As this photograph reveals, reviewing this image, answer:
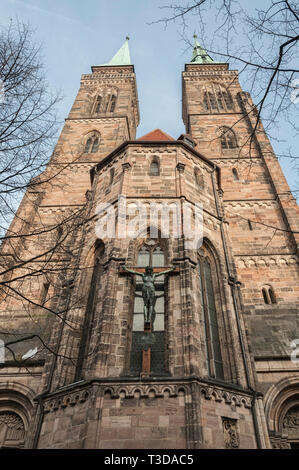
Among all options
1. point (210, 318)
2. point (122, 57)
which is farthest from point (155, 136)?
point (122, 57)

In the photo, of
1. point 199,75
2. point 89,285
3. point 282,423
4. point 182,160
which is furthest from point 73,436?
point 199,75

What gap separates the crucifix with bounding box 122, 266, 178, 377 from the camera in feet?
23.4

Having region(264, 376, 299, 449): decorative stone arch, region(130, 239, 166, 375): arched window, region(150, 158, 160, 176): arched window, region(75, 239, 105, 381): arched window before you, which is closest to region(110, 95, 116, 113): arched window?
region(150, 158, 160, 176): arched window

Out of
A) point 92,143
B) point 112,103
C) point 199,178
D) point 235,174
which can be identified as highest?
point 112,103

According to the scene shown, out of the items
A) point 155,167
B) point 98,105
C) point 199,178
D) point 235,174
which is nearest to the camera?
point 155,167

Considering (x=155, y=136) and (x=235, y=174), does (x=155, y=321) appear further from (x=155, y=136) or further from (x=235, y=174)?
(x=235, y=174)

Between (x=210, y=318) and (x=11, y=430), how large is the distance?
6.12 meters

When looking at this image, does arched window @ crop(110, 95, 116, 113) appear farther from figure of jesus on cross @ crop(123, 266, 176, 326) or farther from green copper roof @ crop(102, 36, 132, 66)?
figure of jesus on cross @ crop(123, 266, 176, 326)

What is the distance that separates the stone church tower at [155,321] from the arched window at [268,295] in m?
0.04

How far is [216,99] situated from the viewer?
25094 mm

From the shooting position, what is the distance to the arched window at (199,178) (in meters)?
12.0

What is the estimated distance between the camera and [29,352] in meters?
9.70

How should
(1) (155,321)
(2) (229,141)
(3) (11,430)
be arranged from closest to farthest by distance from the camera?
(1) (155,321)
(3) (11,430)
(2) (229,141)

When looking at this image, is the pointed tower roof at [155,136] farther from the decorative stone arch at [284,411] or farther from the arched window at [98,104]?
the arched window at [98,104]
